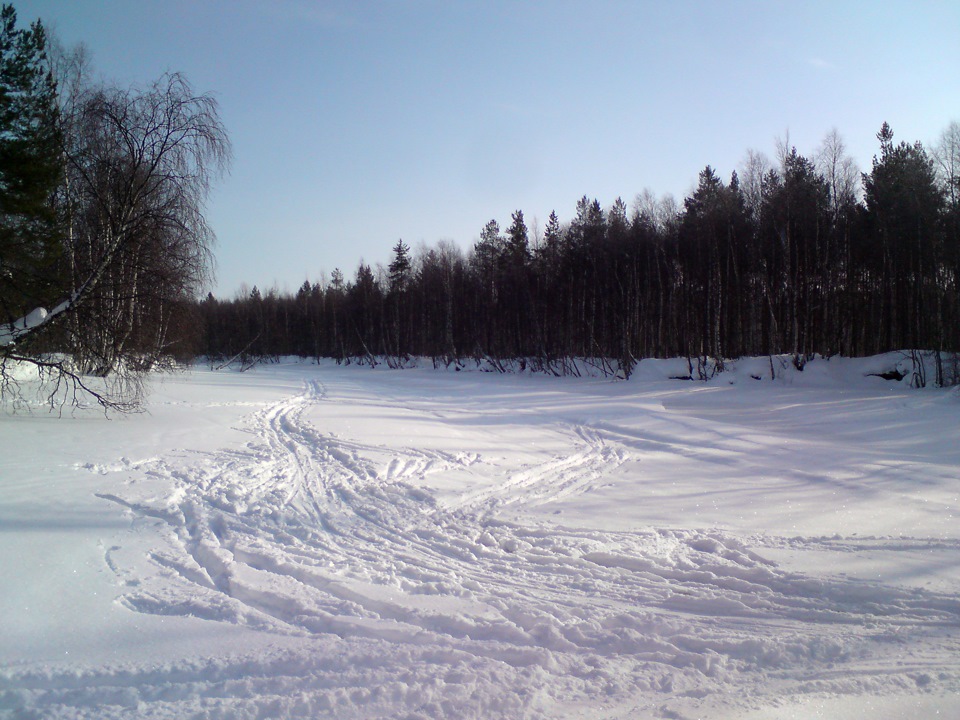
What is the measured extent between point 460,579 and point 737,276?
29.3 metres

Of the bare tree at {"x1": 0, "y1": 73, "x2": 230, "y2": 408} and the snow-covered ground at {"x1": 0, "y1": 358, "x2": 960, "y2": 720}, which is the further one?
the bare tree at {"x1": 0, "y1": 73, "x2": 230, "y2": 408}

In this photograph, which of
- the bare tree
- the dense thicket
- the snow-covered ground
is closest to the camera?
the snow-covered ground

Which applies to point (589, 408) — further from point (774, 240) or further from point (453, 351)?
point (453, 351)

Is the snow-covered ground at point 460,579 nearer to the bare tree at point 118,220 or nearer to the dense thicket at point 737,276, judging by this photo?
the bare tree at point 118,220

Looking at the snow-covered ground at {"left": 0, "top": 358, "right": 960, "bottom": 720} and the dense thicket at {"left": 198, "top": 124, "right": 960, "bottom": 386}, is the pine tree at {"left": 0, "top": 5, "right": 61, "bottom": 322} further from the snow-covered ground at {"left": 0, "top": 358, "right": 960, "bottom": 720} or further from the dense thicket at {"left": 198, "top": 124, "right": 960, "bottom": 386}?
the dense thicket at {"left": 198, "top": 124, "right": 960, "bottom": 386}

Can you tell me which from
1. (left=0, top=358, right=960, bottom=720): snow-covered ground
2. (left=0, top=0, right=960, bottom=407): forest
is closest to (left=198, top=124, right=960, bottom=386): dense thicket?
(left=0, top=0, right=960, bottom=407): forest

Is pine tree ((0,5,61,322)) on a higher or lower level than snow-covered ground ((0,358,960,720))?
higher

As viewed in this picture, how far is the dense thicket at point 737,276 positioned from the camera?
25.0m

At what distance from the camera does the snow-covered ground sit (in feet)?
11.4

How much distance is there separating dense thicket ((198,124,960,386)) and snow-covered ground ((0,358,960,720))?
16.4 metres

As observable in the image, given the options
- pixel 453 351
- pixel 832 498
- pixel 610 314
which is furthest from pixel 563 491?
pixel 453 351

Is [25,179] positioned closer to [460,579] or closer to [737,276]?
[460,579]

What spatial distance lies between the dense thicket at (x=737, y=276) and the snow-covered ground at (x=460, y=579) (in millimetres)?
16377

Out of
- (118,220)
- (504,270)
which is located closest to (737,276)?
(504,270)
